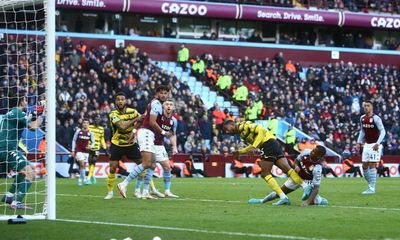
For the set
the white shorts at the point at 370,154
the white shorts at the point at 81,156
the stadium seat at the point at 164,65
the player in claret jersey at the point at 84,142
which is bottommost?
the white shorts at the point at 81,156

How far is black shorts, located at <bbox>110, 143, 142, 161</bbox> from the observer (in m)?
19.2

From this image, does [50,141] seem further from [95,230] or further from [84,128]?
[84,128]

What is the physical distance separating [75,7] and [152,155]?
27.6 m

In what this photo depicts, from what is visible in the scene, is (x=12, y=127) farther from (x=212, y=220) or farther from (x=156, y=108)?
(x=212, y=220)

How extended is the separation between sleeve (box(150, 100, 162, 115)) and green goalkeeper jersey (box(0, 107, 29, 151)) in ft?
11.6

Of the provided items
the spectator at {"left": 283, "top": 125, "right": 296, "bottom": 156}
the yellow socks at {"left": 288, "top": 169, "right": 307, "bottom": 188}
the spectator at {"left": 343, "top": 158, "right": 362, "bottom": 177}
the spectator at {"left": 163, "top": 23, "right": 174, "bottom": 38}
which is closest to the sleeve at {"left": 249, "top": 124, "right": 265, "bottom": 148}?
the yellow socks at {"left": 288, "top": 169, "right": 307, "bottom": 188}

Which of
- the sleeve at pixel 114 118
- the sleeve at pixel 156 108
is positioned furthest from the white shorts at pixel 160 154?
the sleeve at pixel 114 118

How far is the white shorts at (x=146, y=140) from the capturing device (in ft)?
60.0

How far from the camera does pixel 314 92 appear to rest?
47.0m

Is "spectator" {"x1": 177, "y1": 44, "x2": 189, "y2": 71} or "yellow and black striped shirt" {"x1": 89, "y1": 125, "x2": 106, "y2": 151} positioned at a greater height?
"spectator" {"x1": 177, "y1": 44, "x2": 189, "y2": 71}

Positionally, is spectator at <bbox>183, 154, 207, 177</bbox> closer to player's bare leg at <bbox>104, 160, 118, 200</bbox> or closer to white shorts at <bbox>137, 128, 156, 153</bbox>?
player's bare leg at <bbox>104, 160, 118, 200</bbox>

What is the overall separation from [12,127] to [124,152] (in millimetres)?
4367

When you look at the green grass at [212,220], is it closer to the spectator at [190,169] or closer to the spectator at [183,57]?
the spectator at [190,169]

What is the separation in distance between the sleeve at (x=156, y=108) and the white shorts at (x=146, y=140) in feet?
1.45
